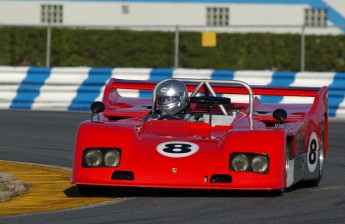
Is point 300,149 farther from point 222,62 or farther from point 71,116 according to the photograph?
point 222,62

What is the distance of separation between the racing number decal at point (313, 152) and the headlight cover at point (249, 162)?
3.90 ft

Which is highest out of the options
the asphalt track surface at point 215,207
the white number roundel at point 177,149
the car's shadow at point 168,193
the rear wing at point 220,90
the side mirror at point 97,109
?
the rear wing at point 220,90

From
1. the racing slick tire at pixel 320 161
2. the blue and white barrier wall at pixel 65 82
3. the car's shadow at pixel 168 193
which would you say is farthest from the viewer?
the blue and white barrier wall at pixel 65 82

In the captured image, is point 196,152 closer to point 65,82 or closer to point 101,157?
point 101,157

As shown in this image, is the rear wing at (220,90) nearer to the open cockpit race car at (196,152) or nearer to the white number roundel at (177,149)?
the open cockpit race car at (196,152)

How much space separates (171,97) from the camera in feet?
34.2

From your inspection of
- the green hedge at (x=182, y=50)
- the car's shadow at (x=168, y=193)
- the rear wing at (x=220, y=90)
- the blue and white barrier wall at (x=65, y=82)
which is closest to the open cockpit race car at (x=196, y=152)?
the car's shadow at (x=168, y=193)

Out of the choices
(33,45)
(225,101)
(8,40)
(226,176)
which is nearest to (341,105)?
(225,101)

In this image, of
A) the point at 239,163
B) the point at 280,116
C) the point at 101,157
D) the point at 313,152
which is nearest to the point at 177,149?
the point at 239,163

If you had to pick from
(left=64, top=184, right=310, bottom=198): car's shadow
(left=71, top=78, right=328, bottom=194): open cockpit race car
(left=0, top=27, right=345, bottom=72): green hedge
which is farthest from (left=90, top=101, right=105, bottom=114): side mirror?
(left=0, top=27, right=345, bottom=72): green hedge

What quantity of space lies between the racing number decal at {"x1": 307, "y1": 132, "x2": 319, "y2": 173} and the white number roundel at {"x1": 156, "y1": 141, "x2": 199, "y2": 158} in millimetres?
1455

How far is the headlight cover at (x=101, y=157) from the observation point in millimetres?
9406

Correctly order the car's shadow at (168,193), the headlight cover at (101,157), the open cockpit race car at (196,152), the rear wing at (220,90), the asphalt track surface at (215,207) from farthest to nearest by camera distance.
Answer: the rear wing at (220,90)
the car's shadow at (168,193)
the headlight cover at (101,157)
the open cockpit race car at (196,152)
the asphalt track surface at (215,207)

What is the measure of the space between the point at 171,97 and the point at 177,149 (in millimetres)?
1111
